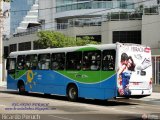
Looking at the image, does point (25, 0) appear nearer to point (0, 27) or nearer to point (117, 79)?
point (0, 27)

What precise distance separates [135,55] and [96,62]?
198cm

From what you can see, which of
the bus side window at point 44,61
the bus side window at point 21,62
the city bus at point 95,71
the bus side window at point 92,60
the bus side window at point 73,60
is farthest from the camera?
the bus side window at point 21,62

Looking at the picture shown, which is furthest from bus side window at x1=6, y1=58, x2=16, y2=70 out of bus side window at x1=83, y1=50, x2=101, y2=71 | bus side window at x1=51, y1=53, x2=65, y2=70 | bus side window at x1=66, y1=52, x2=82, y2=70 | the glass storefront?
the glass storefront

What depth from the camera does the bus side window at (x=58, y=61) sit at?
24.8 metres

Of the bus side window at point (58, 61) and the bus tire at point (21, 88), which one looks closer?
the bus side window at point (58, 61)

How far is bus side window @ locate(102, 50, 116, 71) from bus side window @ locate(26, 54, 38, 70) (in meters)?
6.58

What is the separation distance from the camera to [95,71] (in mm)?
22312

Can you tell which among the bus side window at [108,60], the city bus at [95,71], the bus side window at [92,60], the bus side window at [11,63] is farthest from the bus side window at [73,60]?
the bus side window at [11,63]

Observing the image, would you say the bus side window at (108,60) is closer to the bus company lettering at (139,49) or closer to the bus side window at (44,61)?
the bus company lettering at (139,49)

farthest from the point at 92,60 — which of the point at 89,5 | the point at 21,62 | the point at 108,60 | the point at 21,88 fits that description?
the point at 89,5

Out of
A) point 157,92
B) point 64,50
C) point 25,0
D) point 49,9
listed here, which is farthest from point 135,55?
point 25,0

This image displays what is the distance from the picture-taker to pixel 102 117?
1595 cm

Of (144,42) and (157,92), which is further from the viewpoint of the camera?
(144,42)

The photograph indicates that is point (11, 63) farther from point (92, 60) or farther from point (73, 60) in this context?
point (92, 60)
